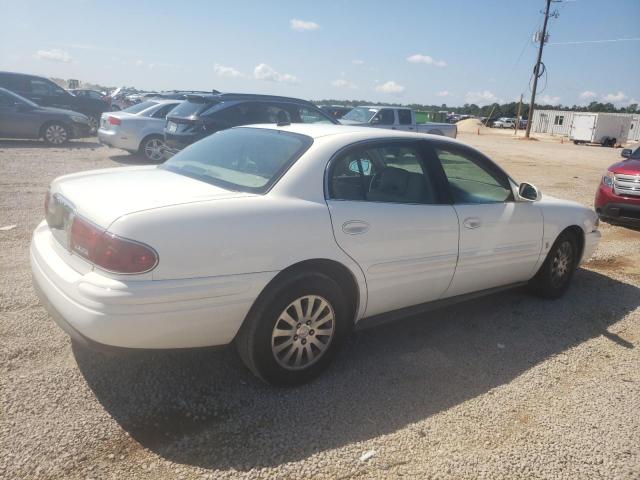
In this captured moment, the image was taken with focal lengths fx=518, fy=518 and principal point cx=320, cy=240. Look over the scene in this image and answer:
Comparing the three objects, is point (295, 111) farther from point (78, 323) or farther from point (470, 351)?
point (78, 323)

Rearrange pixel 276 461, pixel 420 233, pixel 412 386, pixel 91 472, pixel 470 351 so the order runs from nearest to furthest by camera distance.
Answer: pixel 91 472, pixel 276 461, pixel 412 386, pixel 420 233, pixel 470 351

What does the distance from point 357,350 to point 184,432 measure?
1.44m

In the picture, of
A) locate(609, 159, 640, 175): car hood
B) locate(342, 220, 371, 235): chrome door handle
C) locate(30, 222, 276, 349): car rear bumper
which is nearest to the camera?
locate(30, 222, 276, 349): car rear bumper

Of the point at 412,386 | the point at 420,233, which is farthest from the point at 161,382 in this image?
the point at 420,233

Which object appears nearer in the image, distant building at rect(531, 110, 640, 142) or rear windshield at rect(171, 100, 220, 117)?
rear windshield at rect(171, 100, 220, 117)

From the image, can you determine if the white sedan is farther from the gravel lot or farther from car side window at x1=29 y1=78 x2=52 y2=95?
car side window at x1=29 y1=78 x2=52 y2=95

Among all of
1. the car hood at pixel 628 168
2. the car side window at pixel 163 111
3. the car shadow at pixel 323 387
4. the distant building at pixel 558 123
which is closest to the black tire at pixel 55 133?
the car side window at pixel 163 111

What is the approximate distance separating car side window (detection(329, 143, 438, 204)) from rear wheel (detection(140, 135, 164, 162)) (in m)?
10.2

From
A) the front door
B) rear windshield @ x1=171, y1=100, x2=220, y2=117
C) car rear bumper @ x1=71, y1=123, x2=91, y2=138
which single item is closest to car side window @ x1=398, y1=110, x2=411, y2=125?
rear windshield @ x1=171, y1=100, x2=220, y2=117

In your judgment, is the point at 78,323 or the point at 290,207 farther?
the point at 290,207

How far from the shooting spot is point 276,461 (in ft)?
8.35

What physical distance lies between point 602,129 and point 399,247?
130 feet

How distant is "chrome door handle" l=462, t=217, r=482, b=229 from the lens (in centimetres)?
386

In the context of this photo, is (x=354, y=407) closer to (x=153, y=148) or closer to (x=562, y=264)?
(x=562, y=264)
